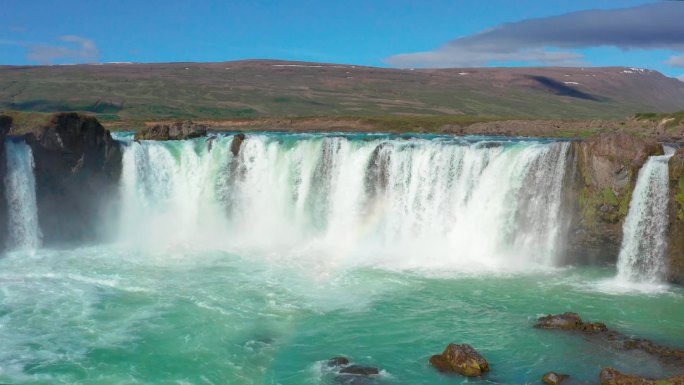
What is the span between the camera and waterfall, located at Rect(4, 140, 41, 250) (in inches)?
1104

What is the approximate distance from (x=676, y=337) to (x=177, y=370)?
12.6m

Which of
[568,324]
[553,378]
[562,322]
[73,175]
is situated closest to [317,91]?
[73,175]

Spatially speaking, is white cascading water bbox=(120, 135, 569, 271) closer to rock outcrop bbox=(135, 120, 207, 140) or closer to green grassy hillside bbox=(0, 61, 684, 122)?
rock outcrop bbox=(135, 120, 207, 140)

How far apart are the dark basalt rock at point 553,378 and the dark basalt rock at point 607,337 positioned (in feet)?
8.65

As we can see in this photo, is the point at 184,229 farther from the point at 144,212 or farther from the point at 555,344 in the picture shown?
the point at 555,344

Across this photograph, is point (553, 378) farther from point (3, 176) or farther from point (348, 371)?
point (3, 176)

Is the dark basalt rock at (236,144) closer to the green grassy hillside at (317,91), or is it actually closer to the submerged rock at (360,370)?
the submerged rock at (360,370)

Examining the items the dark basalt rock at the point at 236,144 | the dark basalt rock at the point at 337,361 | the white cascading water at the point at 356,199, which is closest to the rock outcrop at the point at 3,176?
the white cascading water at the point at 356,199

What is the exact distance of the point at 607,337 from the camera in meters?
16.7

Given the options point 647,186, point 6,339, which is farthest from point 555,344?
point 6,339

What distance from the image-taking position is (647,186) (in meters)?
22.6

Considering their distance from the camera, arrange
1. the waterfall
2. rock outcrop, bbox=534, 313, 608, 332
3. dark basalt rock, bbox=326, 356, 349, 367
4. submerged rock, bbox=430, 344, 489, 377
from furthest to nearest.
Answer: the waterfall → rock outcrop, bbox=534, 313, 608, 332 → dark basalt rock, bbox=326, 356, 349, 367 → submerged rock, bbox=430, 344, 489, 377

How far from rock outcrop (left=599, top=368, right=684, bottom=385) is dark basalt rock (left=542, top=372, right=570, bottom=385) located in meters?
0.78

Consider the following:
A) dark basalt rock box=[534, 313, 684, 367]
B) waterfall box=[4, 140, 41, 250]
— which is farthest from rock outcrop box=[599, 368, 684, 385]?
waterfall box=[4, 140, 41, 250]
